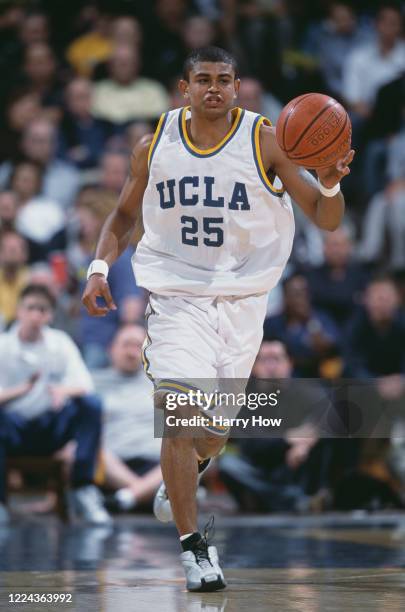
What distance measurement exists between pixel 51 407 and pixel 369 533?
2.48 m

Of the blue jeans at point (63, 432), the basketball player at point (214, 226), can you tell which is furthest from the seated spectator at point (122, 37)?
the basketball player at point (214, 226)

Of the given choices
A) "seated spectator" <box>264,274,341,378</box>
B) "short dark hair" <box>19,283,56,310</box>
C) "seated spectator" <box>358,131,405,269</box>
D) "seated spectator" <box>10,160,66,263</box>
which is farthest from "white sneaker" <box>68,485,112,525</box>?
"seated spectator" <box>358,131,405,269</box>

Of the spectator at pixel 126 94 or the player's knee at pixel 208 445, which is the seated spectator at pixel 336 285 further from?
the player's knee at pixel 208 445

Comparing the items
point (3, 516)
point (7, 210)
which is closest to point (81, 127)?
point (7, 210)

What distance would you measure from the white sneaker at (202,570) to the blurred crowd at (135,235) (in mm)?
3594

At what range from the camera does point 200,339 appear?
4.80 metres

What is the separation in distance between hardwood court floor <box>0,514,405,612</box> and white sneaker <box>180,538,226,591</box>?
0.19ft

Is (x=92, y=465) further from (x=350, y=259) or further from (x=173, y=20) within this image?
(x=173, y=20)

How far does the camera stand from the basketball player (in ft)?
16.0

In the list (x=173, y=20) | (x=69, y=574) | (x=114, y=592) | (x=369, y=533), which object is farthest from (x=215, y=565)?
(x=173, y=20)

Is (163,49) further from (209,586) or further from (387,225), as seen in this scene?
(209,586)

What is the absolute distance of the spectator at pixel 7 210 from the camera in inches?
406

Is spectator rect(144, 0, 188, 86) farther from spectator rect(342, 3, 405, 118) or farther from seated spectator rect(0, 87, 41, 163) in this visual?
spectator rect(342, 3, 405, 118)

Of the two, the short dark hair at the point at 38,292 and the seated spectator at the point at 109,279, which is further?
the seated spectator at the point at 109,279
